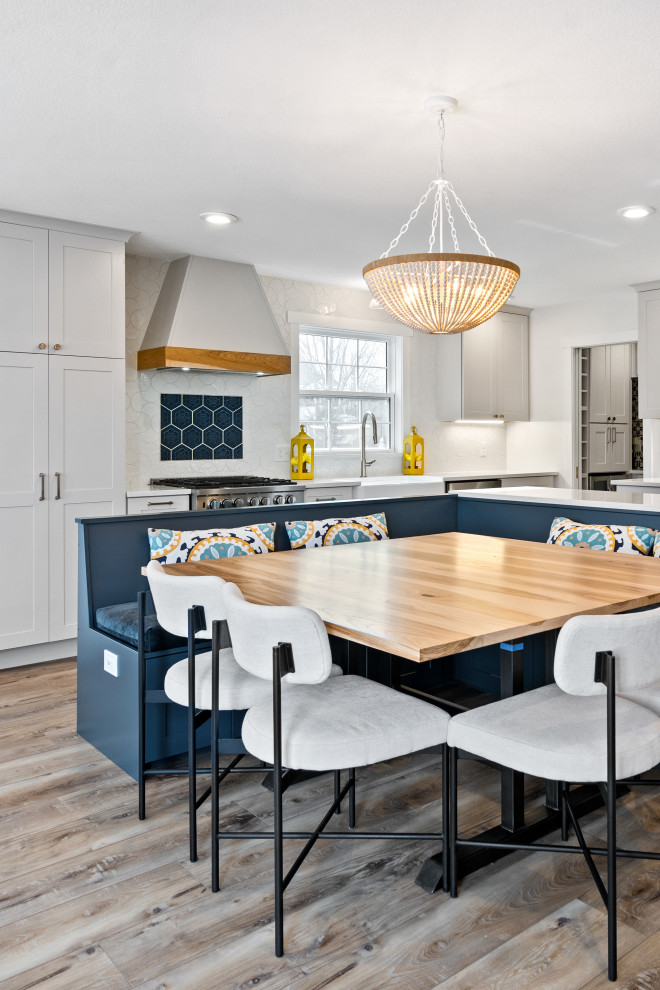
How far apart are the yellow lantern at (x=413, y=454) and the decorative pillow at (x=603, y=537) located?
300 cm

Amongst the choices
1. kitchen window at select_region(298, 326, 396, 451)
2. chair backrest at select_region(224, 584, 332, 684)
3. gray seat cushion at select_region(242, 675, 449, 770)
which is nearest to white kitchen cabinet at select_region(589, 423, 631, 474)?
kitchen window at select_region(298, 326, 396, 451)

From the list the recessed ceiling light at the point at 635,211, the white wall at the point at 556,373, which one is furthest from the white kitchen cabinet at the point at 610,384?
the recessed ceiling light at the point at 635,211

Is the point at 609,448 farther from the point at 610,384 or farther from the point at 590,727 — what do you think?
the point at 590,727

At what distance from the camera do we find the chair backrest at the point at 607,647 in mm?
1547

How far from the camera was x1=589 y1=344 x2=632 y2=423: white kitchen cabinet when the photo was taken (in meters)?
7.15

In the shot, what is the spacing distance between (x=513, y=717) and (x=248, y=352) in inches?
143

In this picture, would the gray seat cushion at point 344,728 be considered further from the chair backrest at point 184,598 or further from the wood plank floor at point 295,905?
the wood plank floor at point 295,905

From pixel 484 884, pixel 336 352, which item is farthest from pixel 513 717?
pixel 336 352

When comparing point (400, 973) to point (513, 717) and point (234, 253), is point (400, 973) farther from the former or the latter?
point (234, 253)

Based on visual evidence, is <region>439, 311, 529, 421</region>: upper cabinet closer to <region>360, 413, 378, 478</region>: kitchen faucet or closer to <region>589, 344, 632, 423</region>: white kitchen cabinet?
<region>589, 344, 632, 423</region>: white kitchen cabinet

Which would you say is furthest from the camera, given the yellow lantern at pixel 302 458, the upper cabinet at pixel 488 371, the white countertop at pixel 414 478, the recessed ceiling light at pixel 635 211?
the upper cabinet at pixel 488 371

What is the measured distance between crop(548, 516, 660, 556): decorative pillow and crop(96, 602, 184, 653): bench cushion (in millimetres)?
1670

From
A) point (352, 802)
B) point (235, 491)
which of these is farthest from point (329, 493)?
point (352, 802)

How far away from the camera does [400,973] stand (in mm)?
1617
